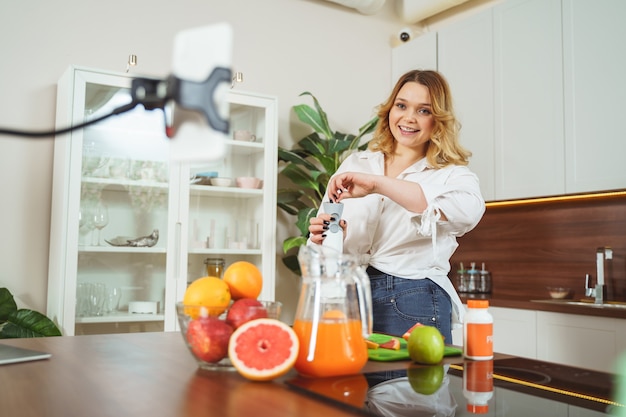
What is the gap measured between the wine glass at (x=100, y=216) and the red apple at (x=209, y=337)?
7.29 ft

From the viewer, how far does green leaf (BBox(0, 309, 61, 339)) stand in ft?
9.36

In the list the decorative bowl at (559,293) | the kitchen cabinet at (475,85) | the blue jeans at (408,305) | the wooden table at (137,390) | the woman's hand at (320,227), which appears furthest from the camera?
the kitchen cabinet at (475,85)

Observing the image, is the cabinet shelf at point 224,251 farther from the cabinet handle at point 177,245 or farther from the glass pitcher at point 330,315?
the glass pitcher at point 330,315

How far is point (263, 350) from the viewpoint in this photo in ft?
3.23

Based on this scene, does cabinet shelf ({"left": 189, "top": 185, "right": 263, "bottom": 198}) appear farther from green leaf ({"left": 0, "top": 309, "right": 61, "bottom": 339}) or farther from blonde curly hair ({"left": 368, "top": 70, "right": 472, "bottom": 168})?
blonde curly hair ({"left": 368, "top": 70, "right": 472, "bottom": 168})

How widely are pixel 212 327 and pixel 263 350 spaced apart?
0.34 ft

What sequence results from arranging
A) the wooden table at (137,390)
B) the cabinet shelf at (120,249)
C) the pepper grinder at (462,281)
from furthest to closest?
the pepper grinder at (462,281), the cabinet shelf at (120,249), the wooden table at (137,390)

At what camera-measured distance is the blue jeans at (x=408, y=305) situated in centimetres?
182

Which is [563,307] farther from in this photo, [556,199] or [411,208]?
[411,208]

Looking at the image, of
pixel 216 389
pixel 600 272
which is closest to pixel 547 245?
pixel 600 272

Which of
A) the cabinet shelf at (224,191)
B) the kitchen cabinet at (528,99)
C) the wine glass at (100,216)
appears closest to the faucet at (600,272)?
the kitchen cabinet at (528,99)

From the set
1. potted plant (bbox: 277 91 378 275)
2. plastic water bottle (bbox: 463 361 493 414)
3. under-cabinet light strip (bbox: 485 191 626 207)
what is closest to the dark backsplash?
under-cabinet light strip (bbox: 485 191 626 207)

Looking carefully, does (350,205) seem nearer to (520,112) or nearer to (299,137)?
(520,112)

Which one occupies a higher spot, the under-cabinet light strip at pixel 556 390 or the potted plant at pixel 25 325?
the under-cabinet light strip at pixel 556 390
